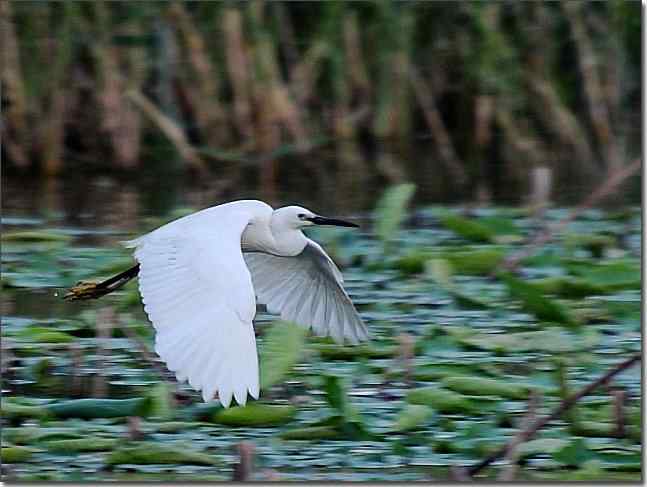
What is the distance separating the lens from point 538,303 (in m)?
3.99

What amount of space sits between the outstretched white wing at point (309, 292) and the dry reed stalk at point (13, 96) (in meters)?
2.42

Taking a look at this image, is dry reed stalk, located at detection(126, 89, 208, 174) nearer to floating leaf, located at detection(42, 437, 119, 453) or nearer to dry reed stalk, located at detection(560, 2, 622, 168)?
dry reed stalk, located at detection(560, 2, 622, 168)

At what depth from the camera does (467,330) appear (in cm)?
393

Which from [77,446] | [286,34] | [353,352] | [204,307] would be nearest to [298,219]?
[353,352]

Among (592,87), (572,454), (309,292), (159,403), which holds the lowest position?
(572,454)

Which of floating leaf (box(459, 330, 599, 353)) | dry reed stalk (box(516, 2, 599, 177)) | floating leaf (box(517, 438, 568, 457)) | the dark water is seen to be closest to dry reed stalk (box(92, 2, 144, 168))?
the dark water

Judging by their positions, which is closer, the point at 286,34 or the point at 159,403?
the point at 159,403

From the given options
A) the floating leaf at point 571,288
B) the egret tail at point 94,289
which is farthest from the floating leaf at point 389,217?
the egret tail at point 94,289

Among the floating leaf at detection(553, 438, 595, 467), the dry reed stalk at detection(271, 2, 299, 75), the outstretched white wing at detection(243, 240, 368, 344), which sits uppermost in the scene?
the dry reed stalk at detection(271, 2, 299, 75)

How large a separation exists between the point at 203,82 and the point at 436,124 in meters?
1.11

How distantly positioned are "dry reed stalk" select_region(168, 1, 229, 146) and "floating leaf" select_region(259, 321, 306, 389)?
2808mm

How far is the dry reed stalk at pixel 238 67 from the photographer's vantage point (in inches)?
242

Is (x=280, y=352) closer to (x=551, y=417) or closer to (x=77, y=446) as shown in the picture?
(x=77, y=446)

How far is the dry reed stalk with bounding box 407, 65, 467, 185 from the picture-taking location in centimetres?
654
